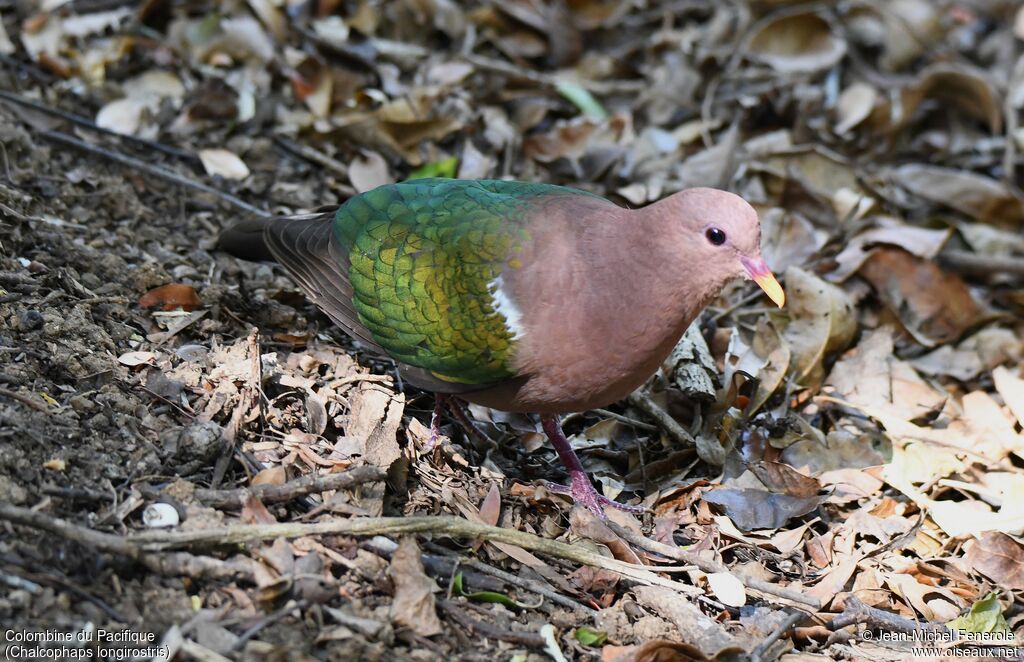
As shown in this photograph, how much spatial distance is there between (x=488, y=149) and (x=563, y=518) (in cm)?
292

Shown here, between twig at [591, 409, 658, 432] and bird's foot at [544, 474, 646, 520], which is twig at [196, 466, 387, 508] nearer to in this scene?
bird's foot at [544, 474, 646, 520]

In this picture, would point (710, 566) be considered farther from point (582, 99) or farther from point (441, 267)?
point (582, 99)

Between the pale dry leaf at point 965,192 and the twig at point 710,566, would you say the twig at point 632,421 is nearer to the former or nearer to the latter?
the twig at point 710,566

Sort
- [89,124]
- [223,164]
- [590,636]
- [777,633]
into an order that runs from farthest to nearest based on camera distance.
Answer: [223,164] < [89,124] < [777,633] < [590,636]

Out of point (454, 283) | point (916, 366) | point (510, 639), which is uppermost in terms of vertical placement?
point (454, 283)

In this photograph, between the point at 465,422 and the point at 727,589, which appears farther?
the point at 465,422

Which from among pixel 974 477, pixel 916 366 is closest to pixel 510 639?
pixel 974 477

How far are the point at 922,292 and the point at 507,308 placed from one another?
10.00 ft

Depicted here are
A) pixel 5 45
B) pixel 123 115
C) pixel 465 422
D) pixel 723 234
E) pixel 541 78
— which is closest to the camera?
pixel 723 234

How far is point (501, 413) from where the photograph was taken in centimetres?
496

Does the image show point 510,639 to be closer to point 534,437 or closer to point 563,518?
point 563,518

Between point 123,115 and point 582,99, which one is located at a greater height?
point 123,115

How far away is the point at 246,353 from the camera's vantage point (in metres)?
4.24

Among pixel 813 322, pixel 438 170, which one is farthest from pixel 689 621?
pixel 438 170
